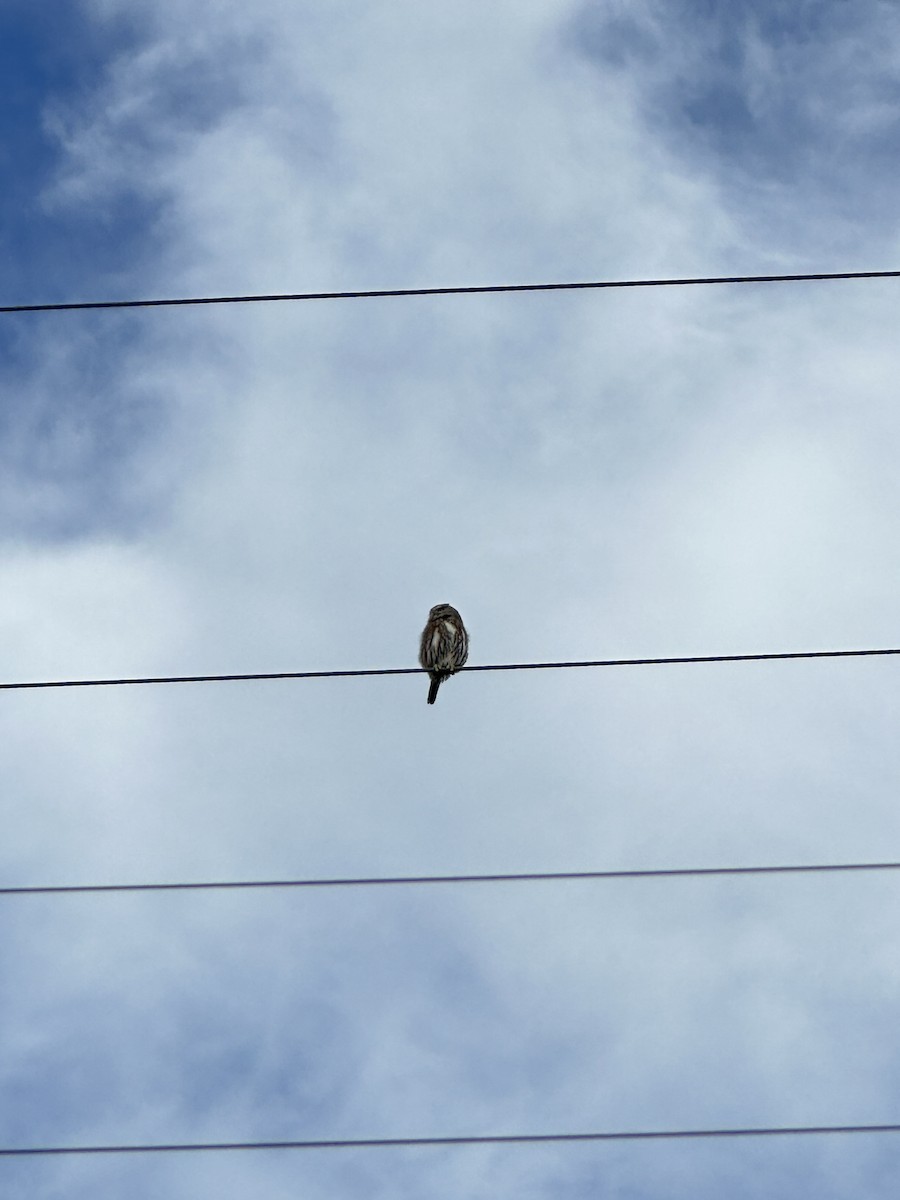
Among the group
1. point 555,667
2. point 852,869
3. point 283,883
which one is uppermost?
point 555,667

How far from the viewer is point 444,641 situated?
21500mm

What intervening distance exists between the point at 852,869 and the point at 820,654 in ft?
5.96

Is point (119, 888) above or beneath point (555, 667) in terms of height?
beneath

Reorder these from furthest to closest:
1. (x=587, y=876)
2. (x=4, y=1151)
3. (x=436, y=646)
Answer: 1. (x=436, y=646)
2. (x=587, y=876)
3. (x=4, y=1151)

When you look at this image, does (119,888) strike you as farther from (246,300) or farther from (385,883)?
(246,300)

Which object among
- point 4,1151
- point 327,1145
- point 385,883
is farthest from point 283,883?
point 4,1151

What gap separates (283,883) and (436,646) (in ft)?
24.7

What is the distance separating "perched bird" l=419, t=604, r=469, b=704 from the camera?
21.3m

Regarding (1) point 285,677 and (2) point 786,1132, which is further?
(1) point 285,677

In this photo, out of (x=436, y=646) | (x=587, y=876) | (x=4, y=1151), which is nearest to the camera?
(x=4, y=1151)

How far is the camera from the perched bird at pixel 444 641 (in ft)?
69.8

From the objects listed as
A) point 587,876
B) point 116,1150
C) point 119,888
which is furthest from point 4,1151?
point 587,876

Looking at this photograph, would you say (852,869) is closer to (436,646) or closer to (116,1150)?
(116,1150)

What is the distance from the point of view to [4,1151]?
12.9m
